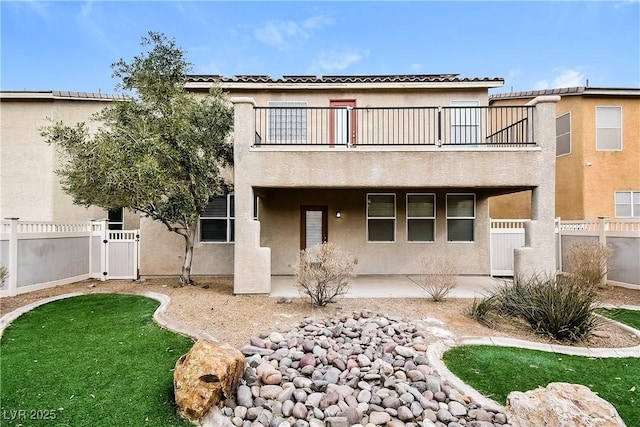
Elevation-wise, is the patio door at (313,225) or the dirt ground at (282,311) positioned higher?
the patio door at (313,225)

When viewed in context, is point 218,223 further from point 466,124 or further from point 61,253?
point 466,124

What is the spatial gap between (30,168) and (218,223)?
9599 millimetres

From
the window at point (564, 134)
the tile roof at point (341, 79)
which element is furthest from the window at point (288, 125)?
the window at point (564, 134)

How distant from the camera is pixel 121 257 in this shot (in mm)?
11641

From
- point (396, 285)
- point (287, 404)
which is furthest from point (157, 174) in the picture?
point (396, 285)

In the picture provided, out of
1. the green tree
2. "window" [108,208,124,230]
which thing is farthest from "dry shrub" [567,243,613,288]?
"window" [108,208,124,230]

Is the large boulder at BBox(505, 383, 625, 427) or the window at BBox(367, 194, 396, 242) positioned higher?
the window at BBox(367, 194, 396, 242)

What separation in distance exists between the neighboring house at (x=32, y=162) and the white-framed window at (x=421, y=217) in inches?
466

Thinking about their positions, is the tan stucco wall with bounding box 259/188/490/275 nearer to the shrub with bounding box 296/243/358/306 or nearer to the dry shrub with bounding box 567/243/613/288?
the dry shrub with bounding box 567/243/613/288

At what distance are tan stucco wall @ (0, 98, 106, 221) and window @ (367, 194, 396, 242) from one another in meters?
12.4

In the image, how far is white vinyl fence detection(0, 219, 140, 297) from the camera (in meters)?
8.99

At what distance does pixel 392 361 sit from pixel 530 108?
26.7ft

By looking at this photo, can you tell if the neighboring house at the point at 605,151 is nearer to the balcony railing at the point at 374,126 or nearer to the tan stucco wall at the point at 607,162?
the tan stucco wall at the point at 607,162

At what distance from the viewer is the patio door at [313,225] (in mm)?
12477
